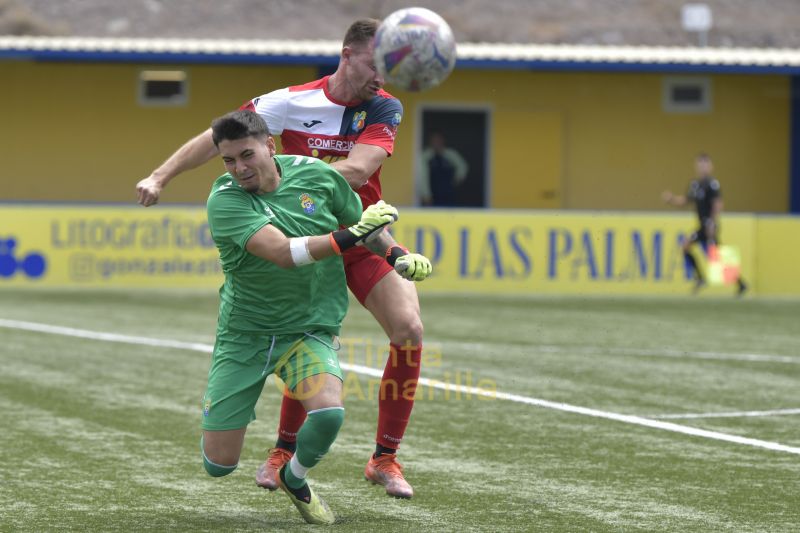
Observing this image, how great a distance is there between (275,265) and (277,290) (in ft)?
0.37

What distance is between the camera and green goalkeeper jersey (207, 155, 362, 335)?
20.4 feet

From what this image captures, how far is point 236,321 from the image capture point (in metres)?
6.34

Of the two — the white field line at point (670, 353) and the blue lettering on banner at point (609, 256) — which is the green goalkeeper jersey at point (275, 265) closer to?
the white field line at point (670, 353)

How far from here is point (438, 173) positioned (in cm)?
2591

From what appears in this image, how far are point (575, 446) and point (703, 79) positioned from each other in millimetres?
18846

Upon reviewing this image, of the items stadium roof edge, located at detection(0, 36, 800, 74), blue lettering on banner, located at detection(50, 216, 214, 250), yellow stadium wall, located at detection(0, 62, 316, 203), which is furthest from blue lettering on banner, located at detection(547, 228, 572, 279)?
yellow stadium wall, located at detection(0, 62, 316, 203)

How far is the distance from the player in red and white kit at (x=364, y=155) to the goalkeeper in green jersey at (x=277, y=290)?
52cm

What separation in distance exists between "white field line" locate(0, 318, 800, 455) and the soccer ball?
312 cm

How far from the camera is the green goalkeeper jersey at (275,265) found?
6.22 metres

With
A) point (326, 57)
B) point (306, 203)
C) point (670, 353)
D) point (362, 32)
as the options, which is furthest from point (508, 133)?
point (306, 203)

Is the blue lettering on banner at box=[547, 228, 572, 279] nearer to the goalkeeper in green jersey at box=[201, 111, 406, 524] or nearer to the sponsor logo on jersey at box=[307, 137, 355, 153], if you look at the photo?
the sponsor logo on jersey at box=[307, 137, 355, 153]

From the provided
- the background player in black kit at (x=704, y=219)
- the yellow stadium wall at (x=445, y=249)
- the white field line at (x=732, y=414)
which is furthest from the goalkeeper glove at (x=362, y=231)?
the background player in black kit at (x=704, y=219)

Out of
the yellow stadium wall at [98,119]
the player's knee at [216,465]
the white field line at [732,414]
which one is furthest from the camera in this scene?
the yellow stadium wall at [98,119]

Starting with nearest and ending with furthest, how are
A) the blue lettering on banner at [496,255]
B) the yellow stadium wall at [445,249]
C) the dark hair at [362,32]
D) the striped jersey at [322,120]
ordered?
the dark hair at [362,32] → the striped jersey at [322,120] → the yellow stadium wall at [445,249] → the blue lettering on banner at [496,255]
